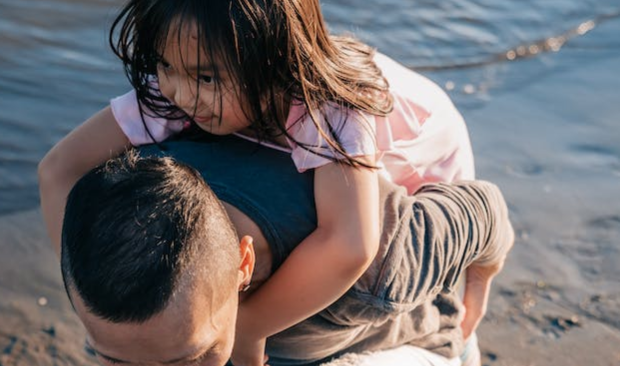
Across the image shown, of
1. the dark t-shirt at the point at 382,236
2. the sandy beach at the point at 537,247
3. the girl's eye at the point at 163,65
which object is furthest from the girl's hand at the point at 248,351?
the sandy beach at the point at 537,247

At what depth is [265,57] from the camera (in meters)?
2.30

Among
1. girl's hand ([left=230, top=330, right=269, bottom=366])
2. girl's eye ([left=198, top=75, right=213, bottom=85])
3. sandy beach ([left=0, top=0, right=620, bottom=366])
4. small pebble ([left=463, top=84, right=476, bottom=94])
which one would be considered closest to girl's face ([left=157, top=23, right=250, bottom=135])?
girl's eye ([left=198, top=75, right=213, bottom=85])

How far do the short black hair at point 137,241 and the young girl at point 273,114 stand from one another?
349 mm

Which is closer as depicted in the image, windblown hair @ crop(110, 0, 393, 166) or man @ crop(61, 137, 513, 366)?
man @ crop(61, 137, 513, 366)

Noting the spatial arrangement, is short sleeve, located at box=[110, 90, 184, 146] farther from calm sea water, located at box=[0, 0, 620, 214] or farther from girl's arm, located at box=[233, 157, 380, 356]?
calm sea water, located at box=[0, 0, 620, 214]

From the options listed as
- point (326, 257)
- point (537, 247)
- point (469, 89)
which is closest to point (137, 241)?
point (326, 257)

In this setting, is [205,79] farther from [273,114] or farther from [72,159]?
[72,159]

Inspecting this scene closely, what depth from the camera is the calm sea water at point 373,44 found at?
4.66 meters

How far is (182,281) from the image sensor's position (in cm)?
179

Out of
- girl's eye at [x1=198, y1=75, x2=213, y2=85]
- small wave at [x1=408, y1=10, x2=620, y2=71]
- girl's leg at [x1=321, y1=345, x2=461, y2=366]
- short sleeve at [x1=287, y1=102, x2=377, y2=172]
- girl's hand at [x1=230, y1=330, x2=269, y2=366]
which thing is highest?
girl's eye at [x1=198, y1=75, x2=213, y2=85]

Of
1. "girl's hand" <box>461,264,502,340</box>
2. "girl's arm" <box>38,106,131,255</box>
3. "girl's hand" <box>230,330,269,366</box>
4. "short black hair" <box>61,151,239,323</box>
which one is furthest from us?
"girl's hand" <box>461,264,502,340</box>

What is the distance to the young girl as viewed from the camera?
2.19 meters

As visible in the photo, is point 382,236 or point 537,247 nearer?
point 382,236

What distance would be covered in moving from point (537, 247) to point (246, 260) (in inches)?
91.6
